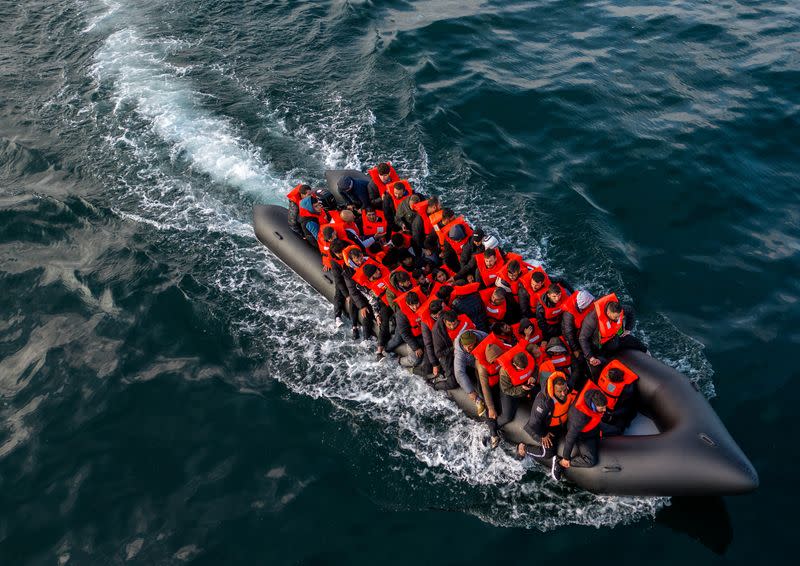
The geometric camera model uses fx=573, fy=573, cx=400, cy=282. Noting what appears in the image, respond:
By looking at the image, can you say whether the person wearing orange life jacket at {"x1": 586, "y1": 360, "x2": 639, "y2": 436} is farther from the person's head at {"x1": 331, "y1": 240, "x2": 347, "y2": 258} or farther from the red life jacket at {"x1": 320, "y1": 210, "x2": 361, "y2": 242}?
the red life jacket at {"x1": 320, "y1": 210, "x2": 361, "y2": 242}

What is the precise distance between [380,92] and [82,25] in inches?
411

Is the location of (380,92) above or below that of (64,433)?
above

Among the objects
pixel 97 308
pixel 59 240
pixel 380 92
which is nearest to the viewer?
pixel 97 308

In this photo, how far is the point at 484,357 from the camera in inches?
320

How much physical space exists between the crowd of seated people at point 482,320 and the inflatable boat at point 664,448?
0.63 feet

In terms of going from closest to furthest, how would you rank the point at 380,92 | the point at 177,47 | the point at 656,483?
the point at 656,483
the point at 380,92
the point at 177,47

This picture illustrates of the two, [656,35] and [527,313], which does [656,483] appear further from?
[656,35]

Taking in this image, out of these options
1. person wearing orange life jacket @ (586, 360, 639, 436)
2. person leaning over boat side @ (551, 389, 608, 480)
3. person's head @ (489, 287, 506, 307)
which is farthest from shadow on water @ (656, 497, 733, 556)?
person's head @ (489, 287, 506, 307)

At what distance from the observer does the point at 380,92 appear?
1586 centimetres

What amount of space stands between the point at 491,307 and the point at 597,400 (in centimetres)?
225

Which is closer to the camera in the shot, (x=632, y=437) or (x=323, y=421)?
(x=632, y=437)

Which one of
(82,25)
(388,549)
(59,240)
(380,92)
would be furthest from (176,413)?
(82,25)

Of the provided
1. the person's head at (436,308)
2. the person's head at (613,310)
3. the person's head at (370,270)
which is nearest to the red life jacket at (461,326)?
the person's head at (436,308)

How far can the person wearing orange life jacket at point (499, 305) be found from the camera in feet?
28.5
